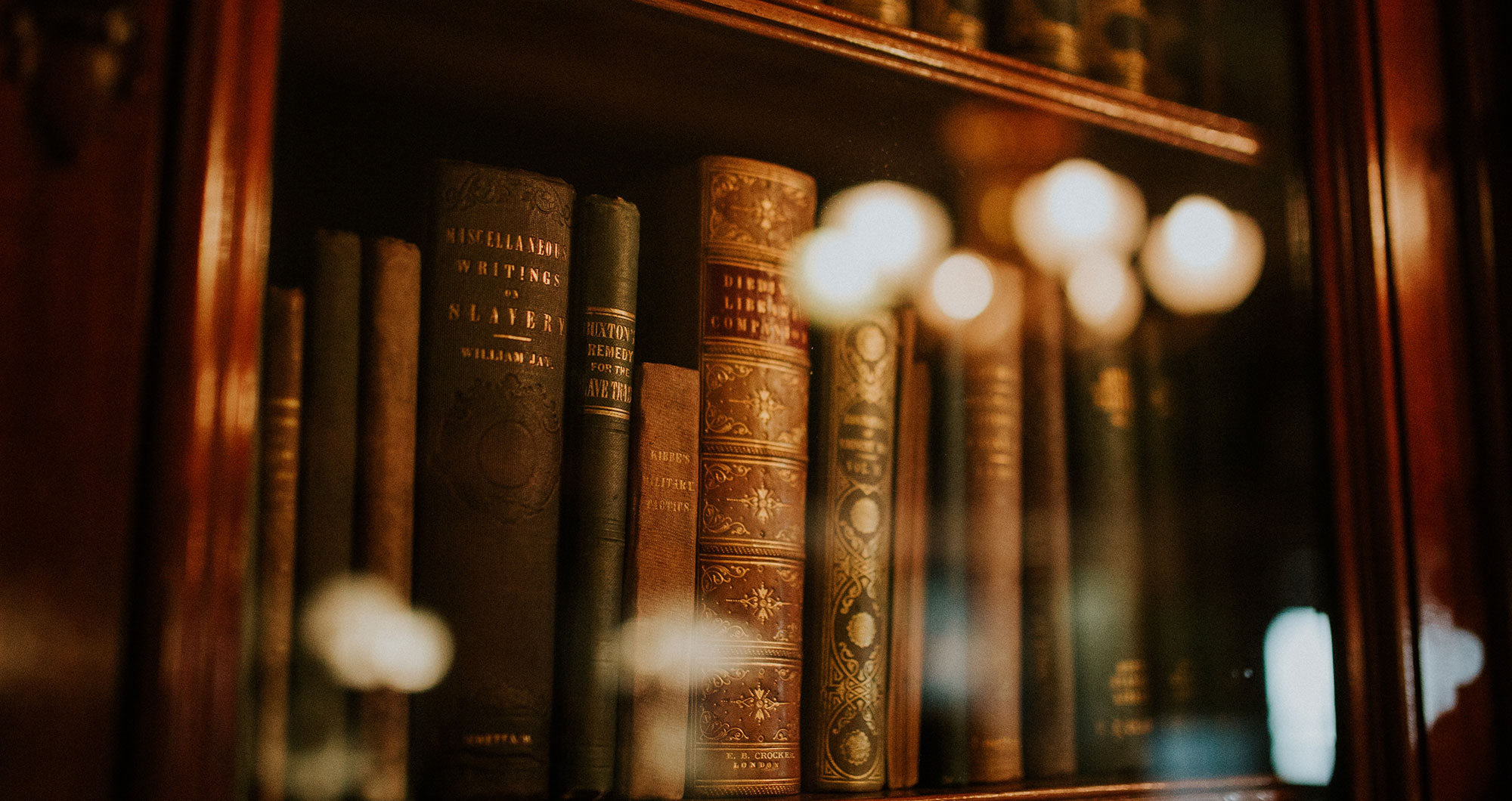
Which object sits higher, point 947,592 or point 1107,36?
point 1107,36

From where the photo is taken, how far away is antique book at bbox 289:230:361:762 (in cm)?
50

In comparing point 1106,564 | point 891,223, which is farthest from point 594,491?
point 1106,564

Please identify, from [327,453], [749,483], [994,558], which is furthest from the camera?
[994,558]

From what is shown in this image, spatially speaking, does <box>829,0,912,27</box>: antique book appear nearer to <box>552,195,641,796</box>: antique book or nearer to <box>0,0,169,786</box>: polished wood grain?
<box>552,195,641,796</box>: antique book

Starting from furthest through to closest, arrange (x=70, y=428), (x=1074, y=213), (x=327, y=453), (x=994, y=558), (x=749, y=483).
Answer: (x=1074, y=213) → (x=994, y=558) → (x=749, y=483) → (x=327, y=453) → (x=70, y=428)

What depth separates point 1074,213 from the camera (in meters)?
0.84

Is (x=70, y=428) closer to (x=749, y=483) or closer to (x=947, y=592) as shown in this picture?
(x=749, y=483)

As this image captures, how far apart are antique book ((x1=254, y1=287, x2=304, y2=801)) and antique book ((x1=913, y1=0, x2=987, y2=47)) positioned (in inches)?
16.6

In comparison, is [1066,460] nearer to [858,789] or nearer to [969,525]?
[969,525]

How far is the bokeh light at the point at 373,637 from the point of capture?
1.67ft

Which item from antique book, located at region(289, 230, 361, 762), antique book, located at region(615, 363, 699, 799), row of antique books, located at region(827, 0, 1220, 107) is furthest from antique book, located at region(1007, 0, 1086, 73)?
antique book, located at region(289, 230, 361, 762)

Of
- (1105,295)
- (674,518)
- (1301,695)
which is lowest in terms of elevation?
(1301,695)

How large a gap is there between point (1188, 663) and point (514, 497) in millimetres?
511

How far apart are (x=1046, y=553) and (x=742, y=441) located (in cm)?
25
